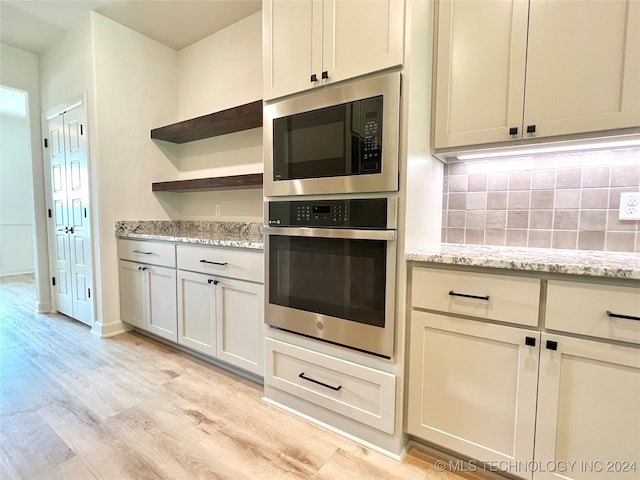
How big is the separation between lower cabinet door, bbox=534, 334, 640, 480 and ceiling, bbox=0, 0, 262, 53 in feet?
9.55

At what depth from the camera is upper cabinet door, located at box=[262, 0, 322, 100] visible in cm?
148

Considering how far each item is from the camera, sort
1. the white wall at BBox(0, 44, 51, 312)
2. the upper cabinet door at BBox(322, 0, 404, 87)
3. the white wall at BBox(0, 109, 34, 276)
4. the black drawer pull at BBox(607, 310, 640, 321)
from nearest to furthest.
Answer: the black drawer pull at BBox(607, 310, 640, 321) < the upper cabinet door at BBox(322, 0, 404, 87) < the white wall at BBox(0, 44, 51, 312) < the white wall at BBox(0, 109, 34, 276)

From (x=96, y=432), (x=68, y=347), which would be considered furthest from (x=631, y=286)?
(x=68, y=347)

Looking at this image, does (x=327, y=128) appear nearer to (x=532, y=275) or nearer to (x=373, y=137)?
(x=373, y=137)

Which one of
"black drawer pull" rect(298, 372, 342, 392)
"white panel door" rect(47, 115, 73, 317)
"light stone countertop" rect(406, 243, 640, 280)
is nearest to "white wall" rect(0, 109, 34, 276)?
"white panel door" rect(47, 115, 73, 317)

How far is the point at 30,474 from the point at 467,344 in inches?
74.6

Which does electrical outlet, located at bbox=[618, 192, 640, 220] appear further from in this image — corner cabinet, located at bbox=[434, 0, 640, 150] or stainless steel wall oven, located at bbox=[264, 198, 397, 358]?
stainless steel wall oven, located at bbox=[264, 198, 397, 358]

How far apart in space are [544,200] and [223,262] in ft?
6.05

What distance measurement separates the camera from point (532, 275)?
3.71 feet

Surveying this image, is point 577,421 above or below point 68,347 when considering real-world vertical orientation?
above

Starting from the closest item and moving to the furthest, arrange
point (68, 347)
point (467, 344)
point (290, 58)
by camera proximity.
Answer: point (467, 344), point (290, 58), point (68, 347)

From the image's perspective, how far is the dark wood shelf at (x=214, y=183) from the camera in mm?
2398

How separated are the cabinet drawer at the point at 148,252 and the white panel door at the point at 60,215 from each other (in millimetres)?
834

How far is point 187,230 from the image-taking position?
3162 millimetres
